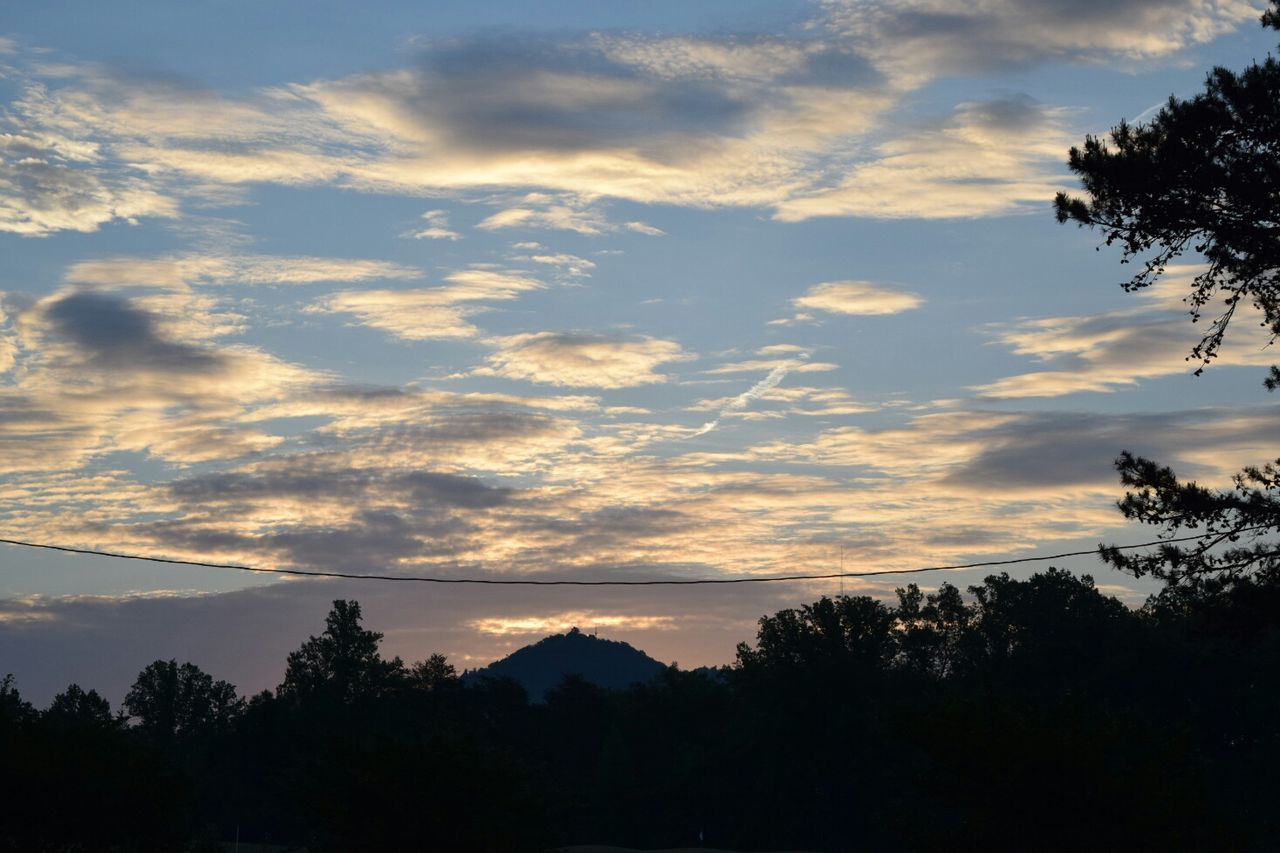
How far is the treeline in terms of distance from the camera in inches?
1247

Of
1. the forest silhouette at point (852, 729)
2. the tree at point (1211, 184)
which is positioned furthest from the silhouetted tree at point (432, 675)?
the tree at point (1211, 184)

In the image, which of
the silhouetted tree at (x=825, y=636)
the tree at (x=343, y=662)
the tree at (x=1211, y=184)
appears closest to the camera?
the tree at (x=1211, y=184)

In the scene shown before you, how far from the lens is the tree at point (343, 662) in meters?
126

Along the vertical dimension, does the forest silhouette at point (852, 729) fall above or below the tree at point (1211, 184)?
below

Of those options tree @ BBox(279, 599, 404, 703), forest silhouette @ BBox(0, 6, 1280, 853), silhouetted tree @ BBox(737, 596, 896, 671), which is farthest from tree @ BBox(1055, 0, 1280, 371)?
tree @ BBox(279, 599, 404, 703)

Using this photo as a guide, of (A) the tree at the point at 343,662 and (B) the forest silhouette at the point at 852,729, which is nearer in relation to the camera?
(B) the forest silhouette at the point at 852,729

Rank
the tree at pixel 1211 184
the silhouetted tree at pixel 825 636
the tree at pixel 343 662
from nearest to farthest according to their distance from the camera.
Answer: the tree at pixel 1211 184 → the silhouetted tree at pixel 825 636 → the tree at pixel 343 662

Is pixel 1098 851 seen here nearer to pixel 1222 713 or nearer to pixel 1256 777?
pixel 1256 777

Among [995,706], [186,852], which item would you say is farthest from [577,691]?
[995,706]

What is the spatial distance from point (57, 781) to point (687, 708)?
75619 mm

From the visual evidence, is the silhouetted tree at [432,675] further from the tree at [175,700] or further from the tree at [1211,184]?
the tree at [1211,184]

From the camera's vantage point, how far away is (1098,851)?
30641 mm

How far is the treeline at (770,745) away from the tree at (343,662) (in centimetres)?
24

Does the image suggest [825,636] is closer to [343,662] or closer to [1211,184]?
[343,662]
